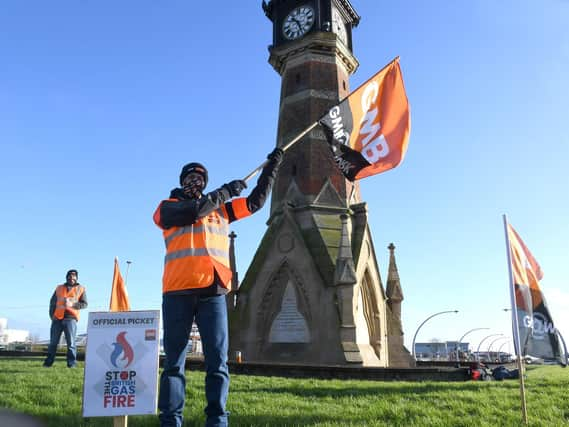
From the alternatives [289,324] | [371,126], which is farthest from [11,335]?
[371,126]

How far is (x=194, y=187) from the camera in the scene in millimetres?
4879

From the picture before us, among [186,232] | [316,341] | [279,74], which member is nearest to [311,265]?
[316,341]

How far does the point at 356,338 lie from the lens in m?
18.6

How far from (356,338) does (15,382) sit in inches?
527

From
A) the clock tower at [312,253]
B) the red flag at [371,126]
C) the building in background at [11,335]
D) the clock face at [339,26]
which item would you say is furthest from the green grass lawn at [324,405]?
the building in background at [11,335]

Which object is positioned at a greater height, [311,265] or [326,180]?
[326,180]

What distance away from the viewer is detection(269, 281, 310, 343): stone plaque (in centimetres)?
Result: 1969

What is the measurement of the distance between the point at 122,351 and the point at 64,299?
7685mm

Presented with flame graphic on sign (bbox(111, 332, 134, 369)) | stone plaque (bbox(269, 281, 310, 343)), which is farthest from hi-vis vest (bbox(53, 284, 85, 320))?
stone plaque (bbox(269, 281, 310, 343))

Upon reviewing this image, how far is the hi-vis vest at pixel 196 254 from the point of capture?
4352 millimetres

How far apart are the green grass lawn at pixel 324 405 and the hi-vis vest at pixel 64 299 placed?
2774 millimetres

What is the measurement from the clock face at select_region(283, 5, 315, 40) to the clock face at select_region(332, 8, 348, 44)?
4.22 feet

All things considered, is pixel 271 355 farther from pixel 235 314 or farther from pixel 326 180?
pixel 326 180

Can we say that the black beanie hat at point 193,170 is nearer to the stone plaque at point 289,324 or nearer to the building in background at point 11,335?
the stone plaque at point 289,324
